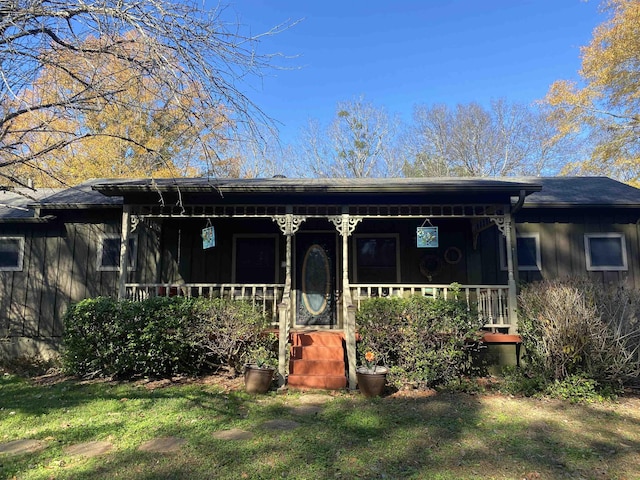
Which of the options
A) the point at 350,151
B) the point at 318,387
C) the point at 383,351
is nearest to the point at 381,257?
the point at 383,351

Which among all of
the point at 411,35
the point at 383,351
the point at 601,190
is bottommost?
the point at 383,351

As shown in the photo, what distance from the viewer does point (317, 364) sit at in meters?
6.21

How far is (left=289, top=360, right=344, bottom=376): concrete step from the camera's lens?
620 centimetres

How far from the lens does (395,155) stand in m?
24.9

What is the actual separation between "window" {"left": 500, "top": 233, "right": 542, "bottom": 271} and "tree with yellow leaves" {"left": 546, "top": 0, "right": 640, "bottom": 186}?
10.4 meters

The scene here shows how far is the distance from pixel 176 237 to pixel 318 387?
4836mm

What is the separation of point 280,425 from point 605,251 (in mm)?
7524

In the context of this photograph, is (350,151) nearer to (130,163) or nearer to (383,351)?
(130,163)

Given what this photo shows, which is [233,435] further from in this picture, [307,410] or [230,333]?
[230,333]

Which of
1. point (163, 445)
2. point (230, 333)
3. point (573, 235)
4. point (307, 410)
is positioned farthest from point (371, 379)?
point (573, 235)

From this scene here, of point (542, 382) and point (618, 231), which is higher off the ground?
point (618, 231)

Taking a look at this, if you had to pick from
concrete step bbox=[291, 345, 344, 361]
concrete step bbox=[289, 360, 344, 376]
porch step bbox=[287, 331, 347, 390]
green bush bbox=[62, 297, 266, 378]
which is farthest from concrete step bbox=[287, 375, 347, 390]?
green bush bbox=[62, 297, 266, 378]

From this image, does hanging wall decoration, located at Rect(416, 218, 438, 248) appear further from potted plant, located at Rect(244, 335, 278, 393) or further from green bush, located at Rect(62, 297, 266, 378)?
potted plant, located at Rect(244, 335, 278, 393)

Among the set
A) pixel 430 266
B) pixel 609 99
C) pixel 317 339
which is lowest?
pixel 317 339
